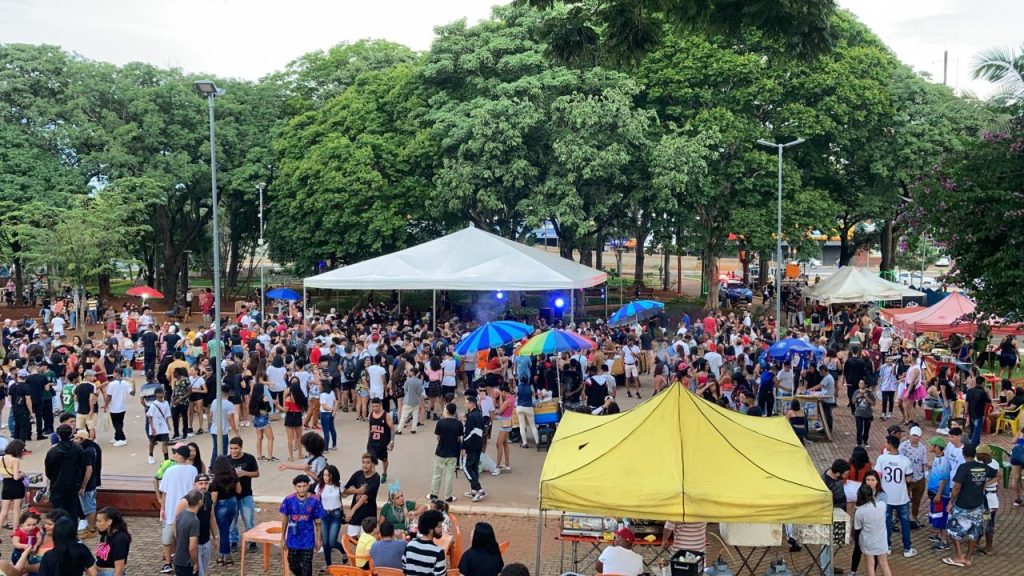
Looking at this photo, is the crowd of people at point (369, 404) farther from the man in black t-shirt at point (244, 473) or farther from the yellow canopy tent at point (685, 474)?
the yellow canopy tent at point (685, 474)

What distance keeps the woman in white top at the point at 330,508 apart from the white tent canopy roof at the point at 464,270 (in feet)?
37.5

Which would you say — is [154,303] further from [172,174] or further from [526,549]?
[526,549]

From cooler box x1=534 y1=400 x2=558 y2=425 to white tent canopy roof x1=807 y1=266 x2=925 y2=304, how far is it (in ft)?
63.5

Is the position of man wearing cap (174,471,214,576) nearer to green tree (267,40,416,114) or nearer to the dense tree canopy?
the dense tree canopy

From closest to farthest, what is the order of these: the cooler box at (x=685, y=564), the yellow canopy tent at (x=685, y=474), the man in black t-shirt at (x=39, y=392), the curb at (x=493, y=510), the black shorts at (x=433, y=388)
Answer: the yellow canopy tent at (x=685, y=474) < the cooler box at (x=685, y=564) < the curb at (x=493, y=510) < the man in black t-shirt at (x=39, y=392) < the black shorts at (x=433, y=388)

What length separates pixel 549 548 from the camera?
429 inches

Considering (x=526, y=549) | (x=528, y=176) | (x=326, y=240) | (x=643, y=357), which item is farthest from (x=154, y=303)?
(x=526, y=549)

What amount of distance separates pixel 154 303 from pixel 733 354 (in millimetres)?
31617

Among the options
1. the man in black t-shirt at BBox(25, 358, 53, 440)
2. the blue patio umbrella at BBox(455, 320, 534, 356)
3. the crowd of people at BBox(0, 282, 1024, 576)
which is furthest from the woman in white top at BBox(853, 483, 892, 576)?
the man in black t-shirt at BBox(25, 358, 53, 440)

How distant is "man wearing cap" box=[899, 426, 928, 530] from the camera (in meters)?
11.1

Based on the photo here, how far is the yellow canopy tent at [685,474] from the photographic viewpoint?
307 inches

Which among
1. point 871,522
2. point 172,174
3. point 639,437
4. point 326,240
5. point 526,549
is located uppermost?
point 172,174

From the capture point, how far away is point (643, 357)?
22797 mm

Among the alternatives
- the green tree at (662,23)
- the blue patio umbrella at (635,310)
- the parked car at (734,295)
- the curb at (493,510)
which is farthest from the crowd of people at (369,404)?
the parked car at (734,295)
